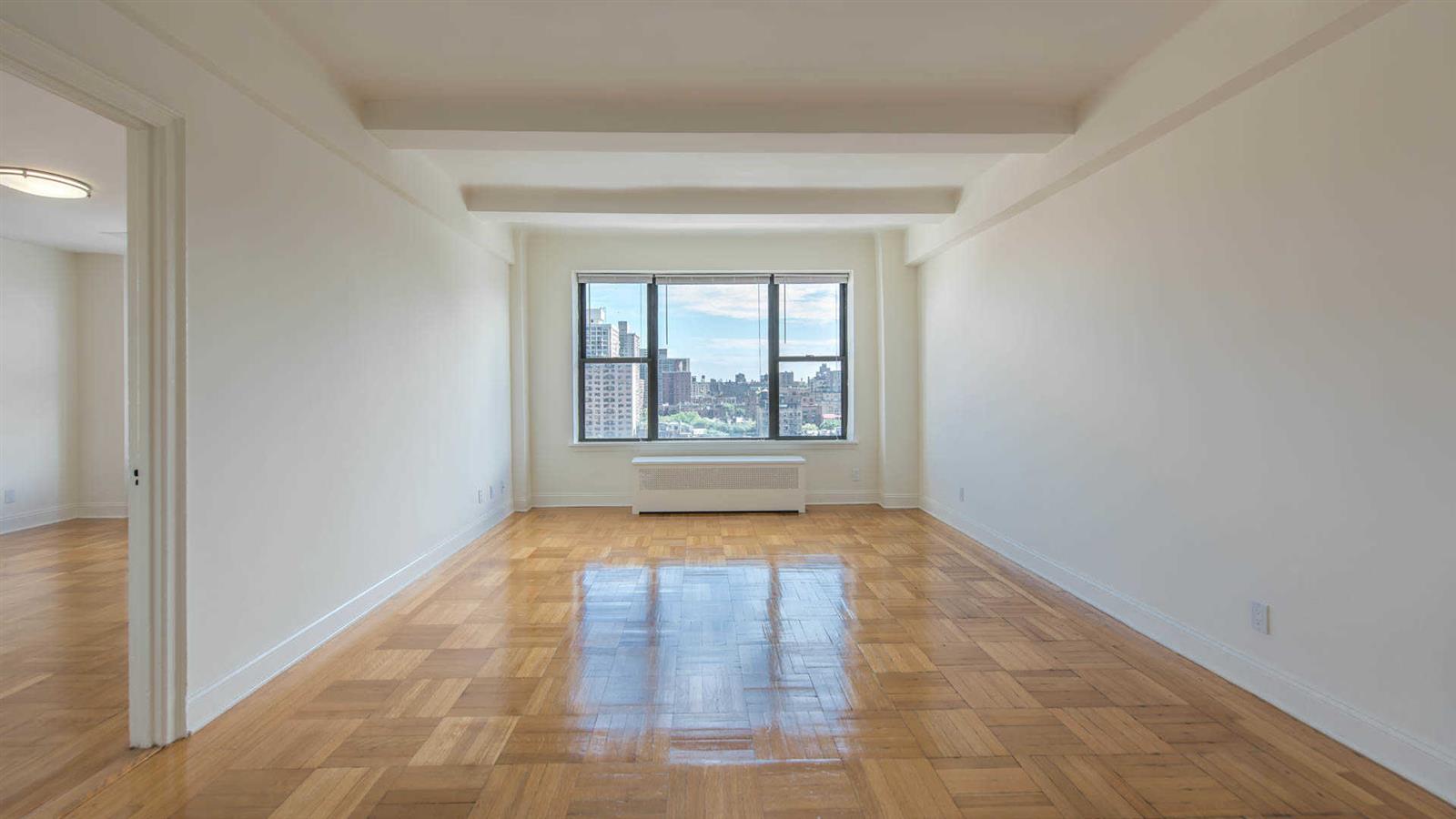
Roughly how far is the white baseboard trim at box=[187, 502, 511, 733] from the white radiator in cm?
220

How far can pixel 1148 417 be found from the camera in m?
3.16

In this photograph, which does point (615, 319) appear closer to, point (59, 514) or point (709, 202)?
point (709, 202)

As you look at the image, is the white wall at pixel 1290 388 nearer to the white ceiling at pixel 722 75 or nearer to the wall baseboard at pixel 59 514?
the white ceiling at pixel 722 75

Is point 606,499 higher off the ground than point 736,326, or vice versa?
point 736,326

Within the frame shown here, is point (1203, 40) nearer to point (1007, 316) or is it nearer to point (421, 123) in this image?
point (1007, 316)

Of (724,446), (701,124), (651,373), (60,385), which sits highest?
(701,124)

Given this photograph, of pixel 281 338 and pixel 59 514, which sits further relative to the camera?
pixel 59 514

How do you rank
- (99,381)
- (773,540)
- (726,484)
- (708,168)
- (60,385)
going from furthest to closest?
(726,484) < (99,381) < (60,385) < (773,540) < (708,168)

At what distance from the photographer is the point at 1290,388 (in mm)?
2387

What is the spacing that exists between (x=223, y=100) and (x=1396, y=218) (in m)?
3.95

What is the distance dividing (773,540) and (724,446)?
172cm

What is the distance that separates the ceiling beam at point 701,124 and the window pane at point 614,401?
3.29 meters

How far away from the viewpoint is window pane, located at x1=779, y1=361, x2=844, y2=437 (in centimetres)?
686

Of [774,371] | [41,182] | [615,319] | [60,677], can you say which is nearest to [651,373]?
[615,319]
